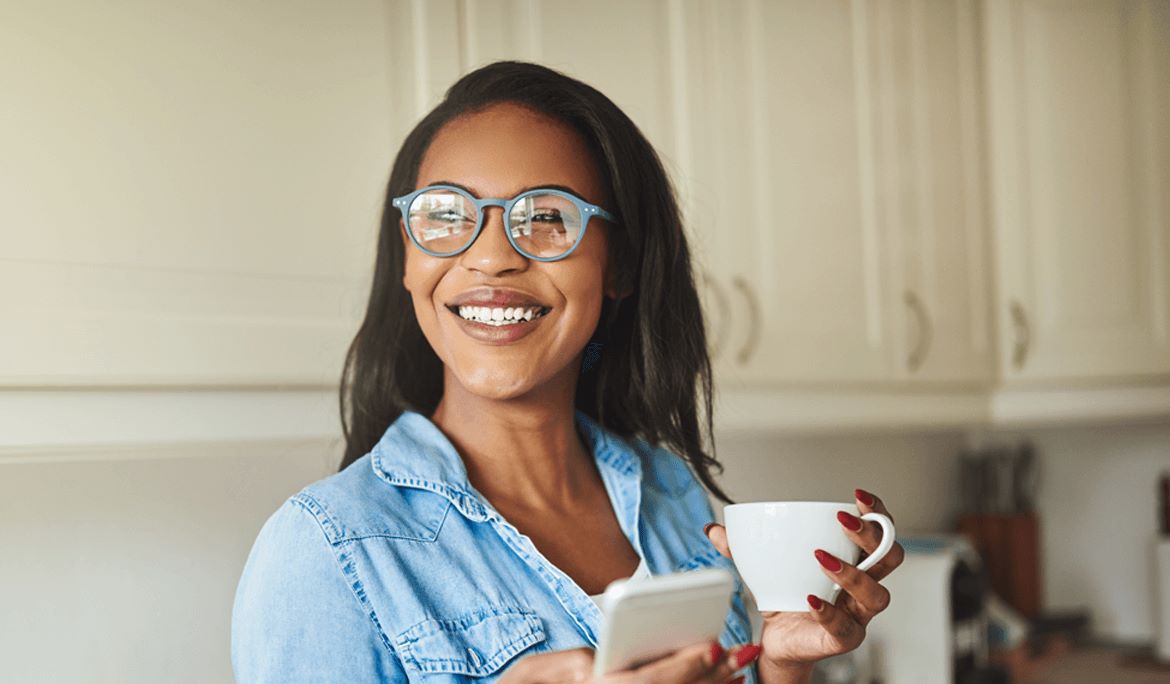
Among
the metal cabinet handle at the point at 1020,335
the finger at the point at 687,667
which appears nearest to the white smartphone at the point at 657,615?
the finger at the point at 687,667

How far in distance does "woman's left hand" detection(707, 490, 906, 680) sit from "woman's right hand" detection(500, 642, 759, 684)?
138 mm

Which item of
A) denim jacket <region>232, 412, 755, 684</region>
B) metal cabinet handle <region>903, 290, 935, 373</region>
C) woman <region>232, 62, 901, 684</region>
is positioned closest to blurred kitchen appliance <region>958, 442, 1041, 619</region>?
metal cabinet handle <region>903, 290, 935, 373</region>

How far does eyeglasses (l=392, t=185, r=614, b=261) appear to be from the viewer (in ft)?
3.31

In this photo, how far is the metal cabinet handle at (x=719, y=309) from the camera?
68.8 inches

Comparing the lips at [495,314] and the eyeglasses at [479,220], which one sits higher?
the eyeglasses at [479,220]

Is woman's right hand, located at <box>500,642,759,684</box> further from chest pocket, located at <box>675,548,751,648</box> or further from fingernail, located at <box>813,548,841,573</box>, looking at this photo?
chest pocket, located at <box>675,548,751,648</box>

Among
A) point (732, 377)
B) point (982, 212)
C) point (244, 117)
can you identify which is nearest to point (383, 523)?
point (244, 117)

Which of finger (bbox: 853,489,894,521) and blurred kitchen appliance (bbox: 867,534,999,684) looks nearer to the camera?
finger (bbox: 853,489,894,521)

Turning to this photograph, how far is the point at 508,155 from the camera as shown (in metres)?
1.04

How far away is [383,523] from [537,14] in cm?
81

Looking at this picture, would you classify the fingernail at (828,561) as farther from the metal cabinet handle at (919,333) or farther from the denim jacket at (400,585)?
the metal cabinet handle at (919,333)

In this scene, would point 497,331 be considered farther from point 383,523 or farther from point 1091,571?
point 1091,571

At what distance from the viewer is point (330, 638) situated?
87 cm

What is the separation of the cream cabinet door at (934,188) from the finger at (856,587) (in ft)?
3.96
